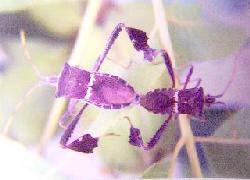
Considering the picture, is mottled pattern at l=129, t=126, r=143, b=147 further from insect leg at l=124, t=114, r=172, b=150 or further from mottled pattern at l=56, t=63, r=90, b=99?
mottled pattern at l=56, t=63, r=90, b=99

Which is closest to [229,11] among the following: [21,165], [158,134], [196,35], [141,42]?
[196,35]

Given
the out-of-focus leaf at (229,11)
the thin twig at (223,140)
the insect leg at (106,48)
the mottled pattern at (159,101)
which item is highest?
the out-of-focus leaf at (229,11)

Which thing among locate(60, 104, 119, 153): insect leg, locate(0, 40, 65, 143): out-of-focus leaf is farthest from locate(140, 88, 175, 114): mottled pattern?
locate(0, 40, 65, 143): out-of-focus leaf

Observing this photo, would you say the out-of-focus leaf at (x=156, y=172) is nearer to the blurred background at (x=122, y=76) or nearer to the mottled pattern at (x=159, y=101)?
the blurred background at (x=122, y=76)

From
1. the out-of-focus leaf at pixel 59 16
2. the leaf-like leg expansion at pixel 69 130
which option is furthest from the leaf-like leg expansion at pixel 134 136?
the out-of-focus leaf at pixel 59 16

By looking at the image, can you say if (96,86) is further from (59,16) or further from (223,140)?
(223,140)

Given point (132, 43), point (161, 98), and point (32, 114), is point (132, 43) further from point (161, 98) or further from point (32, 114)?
point (32, 114)
